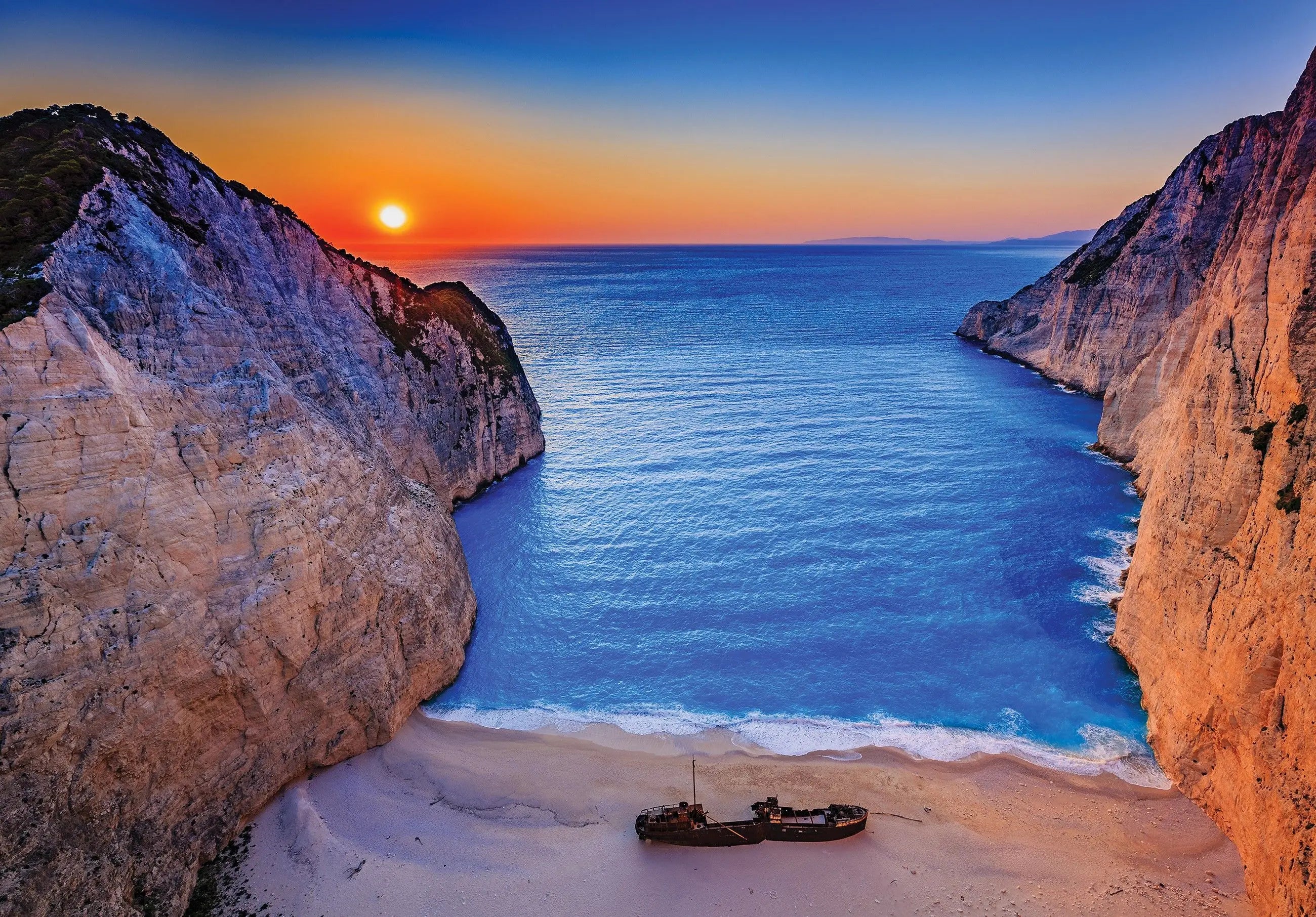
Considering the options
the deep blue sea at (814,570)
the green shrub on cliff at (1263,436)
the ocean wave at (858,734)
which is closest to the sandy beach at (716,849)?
the ocean wave at (858,734)

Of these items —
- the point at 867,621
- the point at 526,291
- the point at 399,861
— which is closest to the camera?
the point at 399,861

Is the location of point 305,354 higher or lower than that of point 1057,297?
lower

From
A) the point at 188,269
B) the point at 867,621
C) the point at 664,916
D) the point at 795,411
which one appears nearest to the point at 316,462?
the point at 188,269

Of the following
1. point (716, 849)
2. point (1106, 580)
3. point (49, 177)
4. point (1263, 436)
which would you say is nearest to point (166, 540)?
point (49, 177)

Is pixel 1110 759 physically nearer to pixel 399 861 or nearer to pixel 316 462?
pixel 399 861

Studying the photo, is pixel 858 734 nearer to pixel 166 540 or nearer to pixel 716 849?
pixel 716 849

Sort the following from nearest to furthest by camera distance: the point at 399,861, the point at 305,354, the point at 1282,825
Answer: the point at 1282,825 → the point at 399,861 → the point at 305,354

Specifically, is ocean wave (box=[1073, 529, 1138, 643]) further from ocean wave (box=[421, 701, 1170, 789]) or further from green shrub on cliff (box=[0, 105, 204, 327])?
green shrub on cliff (box=[0, 105, 204, 327])
